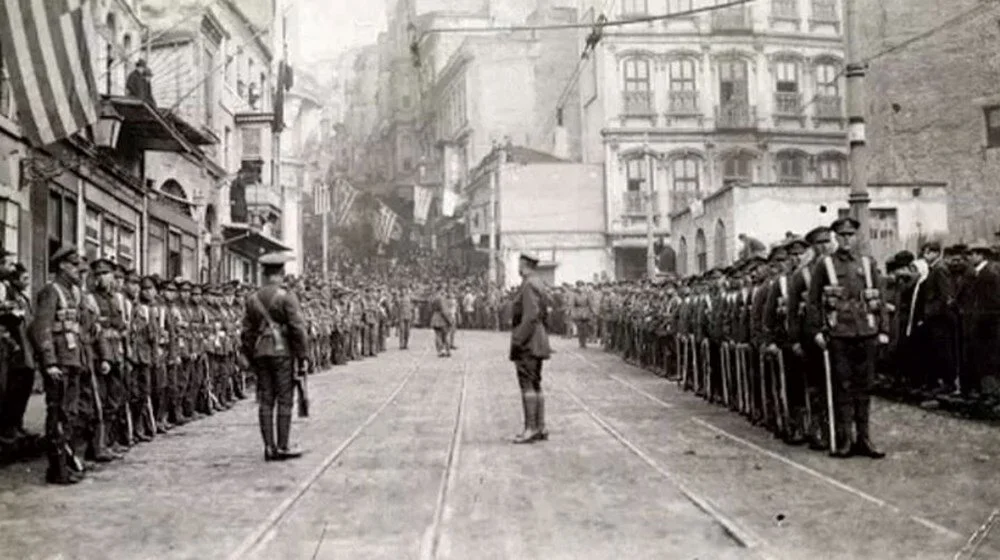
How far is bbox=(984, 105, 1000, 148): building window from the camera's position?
3712 cm

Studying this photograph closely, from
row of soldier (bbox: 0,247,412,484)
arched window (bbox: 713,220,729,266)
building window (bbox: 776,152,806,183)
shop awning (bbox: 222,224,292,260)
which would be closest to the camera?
row of soldier (bbox: 0,247,412,484)

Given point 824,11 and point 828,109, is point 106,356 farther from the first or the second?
point 824,11

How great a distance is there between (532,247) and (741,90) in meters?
12.1

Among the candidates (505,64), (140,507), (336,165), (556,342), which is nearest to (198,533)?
(140,507)

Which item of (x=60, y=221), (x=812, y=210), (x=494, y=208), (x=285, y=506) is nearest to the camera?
(x=285, y=506)

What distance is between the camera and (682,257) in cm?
4228

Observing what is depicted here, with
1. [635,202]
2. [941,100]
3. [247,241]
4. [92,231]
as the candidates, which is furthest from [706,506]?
[635,202]

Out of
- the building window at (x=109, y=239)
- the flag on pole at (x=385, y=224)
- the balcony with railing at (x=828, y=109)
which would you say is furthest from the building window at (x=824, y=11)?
the building window at (x=109, y=239)

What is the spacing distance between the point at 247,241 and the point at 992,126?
2529 centimetres

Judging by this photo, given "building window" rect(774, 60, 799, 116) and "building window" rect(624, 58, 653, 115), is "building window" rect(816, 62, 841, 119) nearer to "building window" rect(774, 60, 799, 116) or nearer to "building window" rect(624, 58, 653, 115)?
"building window" rect(774, 60, 799, 116)

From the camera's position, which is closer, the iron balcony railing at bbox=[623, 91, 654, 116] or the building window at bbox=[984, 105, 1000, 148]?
the building window at bbox=[984, 105, 1000, 148]

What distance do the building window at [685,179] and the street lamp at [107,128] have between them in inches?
1329

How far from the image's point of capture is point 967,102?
37.3m

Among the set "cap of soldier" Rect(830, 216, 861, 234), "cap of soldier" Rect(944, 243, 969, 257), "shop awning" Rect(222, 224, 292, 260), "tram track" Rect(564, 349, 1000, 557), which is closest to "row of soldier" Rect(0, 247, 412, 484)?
"tram track" Rect(564, 349, 1000, 557)
